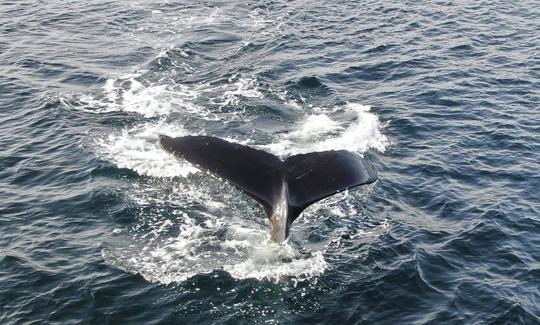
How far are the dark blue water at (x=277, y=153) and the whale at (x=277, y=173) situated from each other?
7.13 feet

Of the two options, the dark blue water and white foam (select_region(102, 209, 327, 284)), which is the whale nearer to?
white foam (select_region(102, 209, 327, 284))

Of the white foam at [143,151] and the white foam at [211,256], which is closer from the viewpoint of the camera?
the white foam at [211,256]

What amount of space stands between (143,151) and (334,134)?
609 centimetres

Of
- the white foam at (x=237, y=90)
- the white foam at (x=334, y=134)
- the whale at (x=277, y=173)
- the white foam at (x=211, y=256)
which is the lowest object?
the white foam at (x=237, y=90)

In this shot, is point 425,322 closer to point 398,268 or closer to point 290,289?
point 398,268

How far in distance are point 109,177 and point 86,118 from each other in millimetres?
4578

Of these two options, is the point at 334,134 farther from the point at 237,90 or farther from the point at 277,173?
the point at 277,173

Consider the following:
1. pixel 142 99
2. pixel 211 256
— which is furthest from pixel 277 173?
pixel 142 99

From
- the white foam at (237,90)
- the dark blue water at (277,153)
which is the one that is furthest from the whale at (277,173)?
the white foam at (237,90)

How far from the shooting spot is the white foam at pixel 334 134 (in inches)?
774

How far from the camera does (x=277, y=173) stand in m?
12.7

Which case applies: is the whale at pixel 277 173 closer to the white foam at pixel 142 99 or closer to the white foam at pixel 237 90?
the white foam at pixel 142 99

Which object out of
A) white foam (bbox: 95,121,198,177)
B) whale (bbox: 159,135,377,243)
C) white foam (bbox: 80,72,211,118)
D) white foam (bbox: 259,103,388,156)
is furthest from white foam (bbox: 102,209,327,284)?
white foam (bbox: 80,72,211,118)

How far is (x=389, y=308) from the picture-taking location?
1322cm
